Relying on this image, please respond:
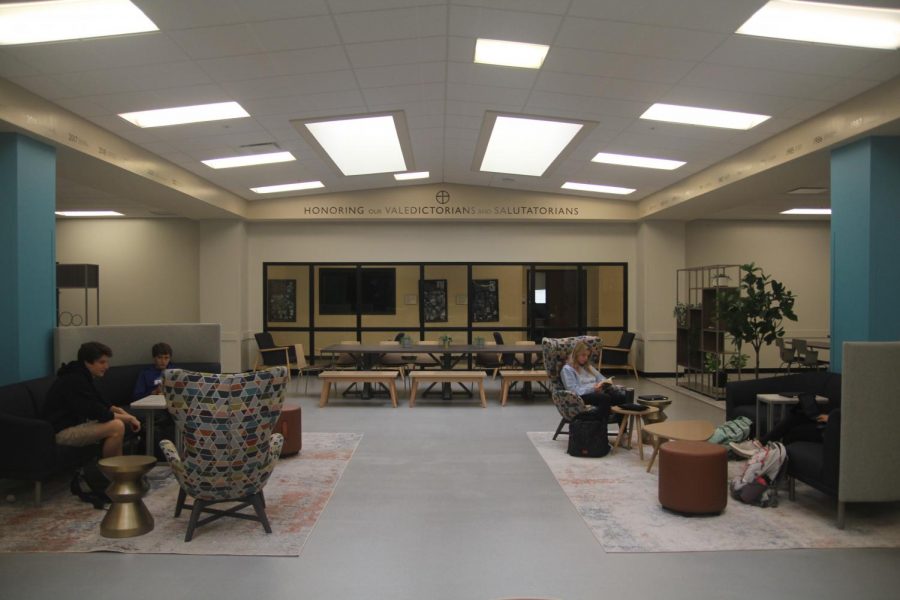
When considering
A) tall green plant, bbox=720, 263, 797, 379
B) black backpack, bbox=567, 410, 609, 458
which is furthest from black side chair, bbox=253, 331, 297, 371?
tall green plant, bbox=720, 263, 797, 379

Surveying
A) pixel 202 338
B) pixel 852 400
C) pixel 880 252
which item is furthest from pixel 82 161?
pixel 880 252

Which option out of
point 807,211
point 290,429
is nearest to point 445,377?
point 290,429

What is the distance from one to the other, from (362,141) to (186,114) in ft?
9.44

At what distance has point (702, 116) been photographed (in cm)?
754

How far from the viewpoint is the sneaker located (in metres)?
5.40

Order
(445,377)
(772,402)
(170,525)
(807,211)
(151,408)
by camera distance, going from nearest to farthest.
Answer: (170,525)
(151,408)
(772,402)
(445,377)
(807,211)

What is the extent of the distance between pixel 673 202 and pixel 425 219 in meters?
5.04

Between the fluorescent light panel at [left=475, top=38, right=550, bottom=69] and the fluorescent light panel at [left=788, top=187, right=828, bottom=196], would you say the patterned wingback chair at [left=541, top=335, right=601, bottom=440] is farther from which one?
the fluorescent light panel at [left=788, top=187, right=828, bottom=196]

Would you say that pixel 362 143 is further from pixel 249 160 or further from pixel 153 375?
pixel 153 375

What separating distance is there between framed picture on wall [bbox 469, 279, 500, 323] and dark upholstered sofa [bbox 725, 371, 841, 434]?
24.0 ft

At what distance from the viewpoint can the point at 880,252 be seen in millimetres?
6344

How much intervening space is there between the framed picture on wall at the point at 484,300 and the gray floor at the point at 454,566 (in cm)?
860

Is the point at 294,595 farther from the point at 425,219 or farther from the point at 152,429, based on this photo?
the point at 425,219

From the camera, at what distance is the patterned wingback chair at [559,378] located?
22.2 ft
